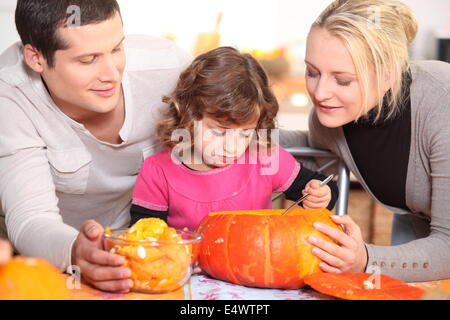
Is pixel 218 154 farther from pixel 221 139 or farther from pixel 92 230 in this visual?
pixel 92 230

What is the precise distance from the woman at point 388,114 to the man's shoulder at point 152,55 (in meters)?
0.38

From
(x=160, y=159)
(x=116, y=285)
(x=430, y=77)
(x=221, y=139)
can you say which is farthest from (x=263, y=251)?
(x=430, y=77)

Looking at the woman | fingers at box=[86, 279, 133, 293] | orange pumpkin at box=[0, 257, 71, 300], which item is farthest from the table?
orange pumpkin at box=[0, 257, 71, 300]

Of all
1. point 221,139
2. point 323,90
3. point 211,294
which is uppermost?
point 323,90

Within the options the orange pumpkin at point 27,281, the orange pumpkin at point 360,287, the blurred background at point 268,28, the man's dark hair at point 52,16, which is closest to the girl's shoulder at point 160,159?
the man's dark hair at point 52,16

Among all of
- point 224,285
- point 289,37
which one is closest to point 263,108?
point 224,285

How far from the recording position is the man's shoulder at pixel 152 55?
Result: 52.6 inches

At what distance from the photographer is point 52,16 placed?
108 centimetres

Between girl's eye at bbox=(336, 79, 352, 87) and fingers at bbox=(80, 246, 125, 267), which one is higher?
girl's eye at bbox=(336, 79, 352, 87)

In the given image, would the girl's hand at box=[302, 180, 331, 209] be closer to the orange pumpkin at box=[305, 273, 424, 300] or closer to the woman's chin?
the woman's chin

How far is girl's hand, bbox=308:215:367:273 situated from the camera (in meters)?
0.86

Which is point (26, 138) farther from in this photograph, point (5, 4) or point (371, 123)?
point (5, 4)

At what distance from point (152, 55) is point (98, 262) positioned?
70cm
